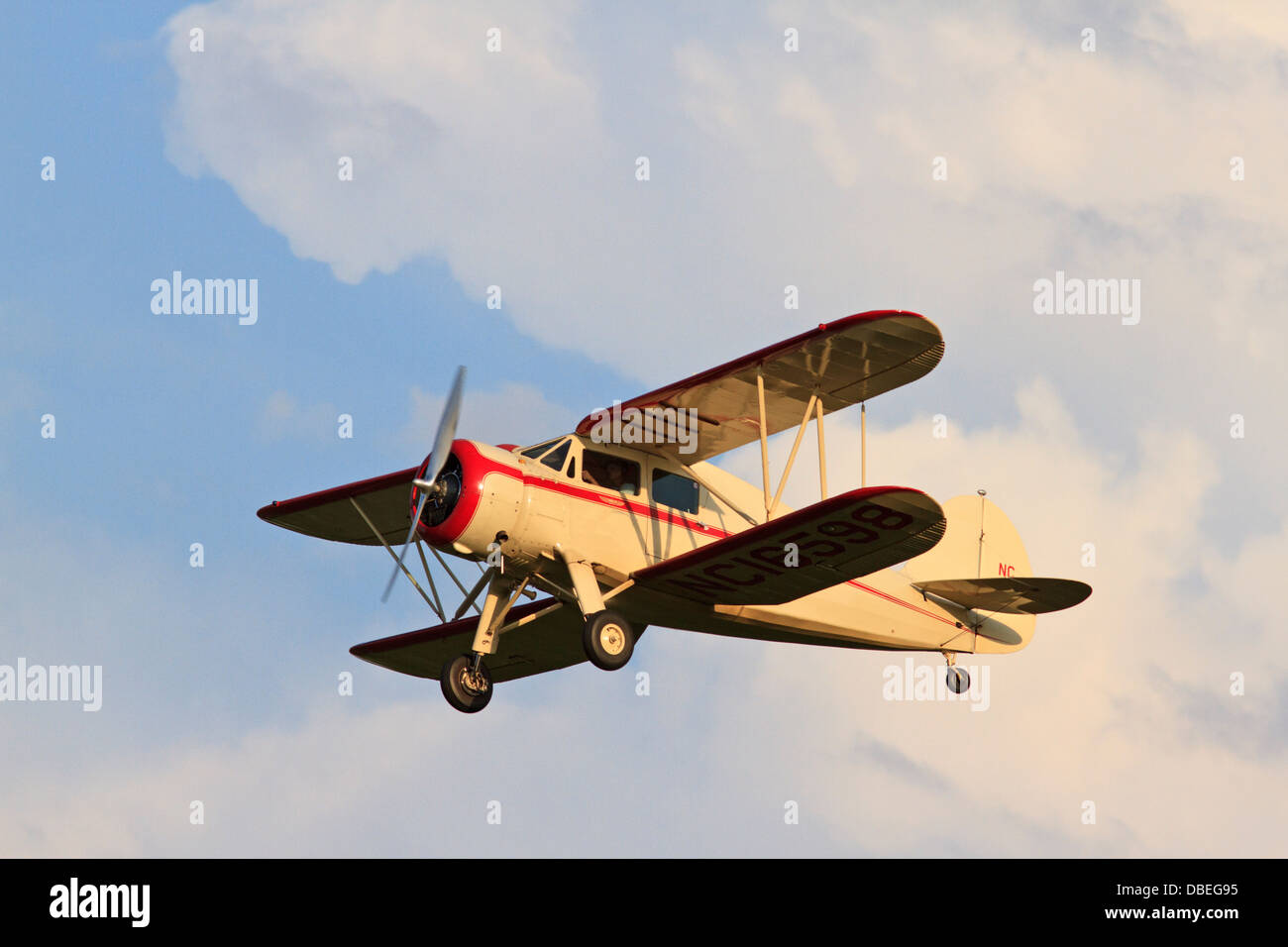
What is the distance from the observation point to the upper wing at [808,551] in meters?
20.9

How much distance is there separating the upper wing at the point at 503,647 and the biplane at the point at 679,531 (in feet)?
0.10

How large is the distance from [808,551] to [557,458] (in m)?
3.15

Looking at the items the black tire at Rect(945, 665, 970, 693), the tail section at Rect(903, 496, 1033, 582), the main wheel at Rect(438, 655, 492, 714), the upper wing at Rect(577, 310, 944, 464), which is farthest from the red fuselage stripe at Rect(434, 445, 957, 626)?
the tail section at Rect(903, 496, 1033, 582)

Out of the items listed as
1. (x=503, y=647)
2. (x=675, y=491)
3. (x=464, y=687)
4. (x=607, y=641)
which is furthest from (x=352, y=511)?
(x=607, y=641)

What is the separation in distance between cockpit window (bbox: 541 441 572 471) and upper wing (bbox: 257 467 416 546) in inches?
111

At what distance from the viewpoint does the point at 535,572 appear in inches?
893

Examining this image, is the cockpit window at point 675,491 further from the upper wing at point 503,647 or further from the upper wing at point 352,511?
the upper wing at point 352,511

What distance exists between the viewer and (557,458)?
22.8 m

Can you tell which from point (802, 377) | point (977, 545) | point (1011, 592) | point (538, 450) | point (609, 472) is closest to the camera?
point (538, 450)

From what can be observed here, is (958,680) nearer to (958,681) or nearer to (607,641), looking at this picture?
(958,681)

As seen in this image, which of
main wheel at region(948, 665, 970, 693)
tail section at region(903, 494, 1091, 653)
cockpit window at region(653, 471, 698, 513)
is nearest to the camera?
cockpit window at region(653, 471, 698, 513)

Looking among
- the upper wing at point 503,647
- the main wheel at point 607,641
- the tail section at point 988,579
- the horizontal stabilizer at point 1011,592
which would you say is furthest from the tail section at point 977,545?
the main wheel at point 607,641

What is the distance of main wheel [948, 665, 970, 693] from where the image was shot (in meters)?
26.1

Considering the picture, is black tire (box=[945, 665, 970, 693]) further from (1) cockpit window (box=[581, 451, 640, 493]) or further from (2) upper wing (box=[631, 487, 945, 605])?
(1) cockpit window (box=[581, 451, 640, 493])
